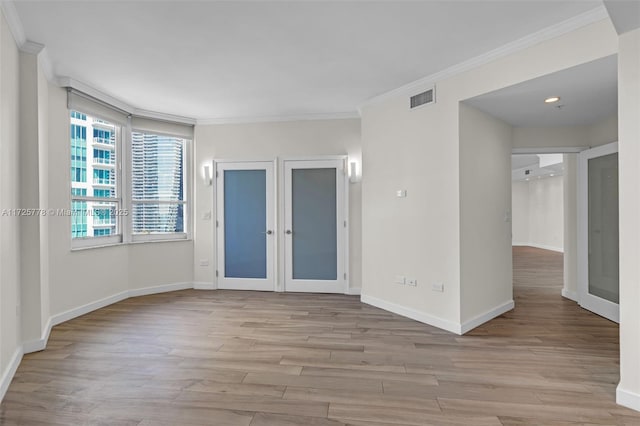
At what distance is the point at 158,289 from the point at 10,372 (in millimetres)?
2722

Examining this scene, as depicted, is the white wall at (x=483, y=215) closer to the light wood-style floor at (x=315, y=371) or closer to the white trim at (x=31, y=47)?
the light wood-style floor at (x=315, y=371)

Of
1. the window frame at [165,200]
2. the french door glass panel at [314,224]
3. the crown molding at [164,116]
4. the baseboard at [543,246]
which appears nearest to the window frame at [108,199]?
the window frame at [165,200]

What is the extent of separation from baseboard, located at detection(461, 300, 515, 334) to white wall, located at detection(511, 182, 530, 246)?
10410 millimetres

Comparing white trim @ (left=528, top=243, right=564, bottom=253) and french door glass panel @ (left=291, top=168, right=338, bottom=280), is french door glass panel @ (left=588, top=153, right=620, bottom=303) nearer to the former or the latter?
french door glass panel @ (left=291, top=168, right=338, bottom=280)

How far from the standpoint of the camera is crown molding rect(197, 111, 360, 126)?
5.15 m

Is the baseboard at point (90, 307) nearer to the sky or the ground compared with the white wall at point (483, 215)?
nearer to the ground

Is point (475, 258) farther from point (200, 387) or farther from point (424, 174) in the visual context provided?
point (200, 387)

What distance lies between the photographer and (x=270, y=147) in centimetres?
538

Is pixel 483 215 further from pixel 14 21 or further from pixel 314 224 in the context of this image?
pixel 14 21

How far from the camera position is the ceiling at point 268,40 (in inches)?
97.5

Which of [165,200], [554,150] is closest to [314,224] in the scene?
[165,200]

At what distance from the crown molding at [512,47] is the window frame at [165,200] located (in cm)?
338

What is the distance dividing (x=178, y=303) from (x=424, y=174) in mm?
3702

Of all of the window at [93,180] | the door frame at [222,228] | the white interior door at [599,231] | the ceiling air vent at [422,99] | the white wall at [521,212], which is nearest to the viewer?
the ceiling air vent at [422,99]
